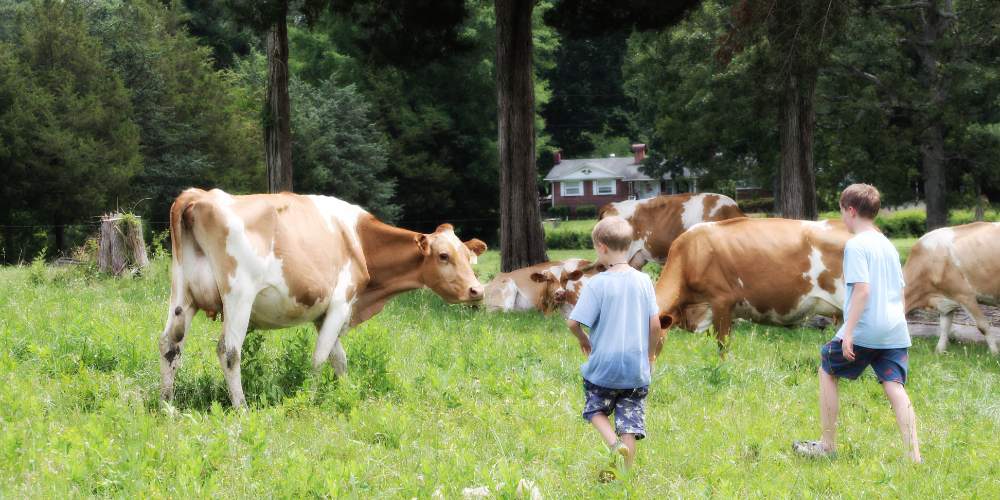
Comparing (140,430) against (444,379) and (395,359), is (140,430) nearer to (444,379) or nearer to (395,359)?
(444,379)

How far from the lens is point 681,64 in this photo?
42.6 metres

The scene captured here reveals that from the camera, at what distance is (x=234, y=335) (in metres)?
6.66

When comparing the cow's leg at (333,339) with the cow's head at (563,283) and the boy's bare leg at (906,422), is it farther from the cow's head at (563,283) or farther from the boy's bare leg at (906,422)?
the cow's head at (563,283)

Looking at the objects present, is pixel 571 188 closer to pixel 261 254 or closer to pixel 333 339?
pixel 333 339

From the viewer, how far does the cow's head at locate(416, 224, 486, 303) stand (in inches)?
322

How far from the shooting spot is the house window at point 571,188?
85688mm

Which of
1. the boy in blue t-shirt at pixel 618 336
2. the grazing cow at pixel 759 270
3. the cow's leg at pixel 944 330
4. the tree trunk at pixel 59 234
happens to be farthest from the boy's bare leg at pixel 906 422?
the tree trunk at pixel 59 234

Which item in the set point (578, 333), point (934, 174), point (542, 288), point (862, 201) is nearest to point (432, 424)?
point (578, 333)

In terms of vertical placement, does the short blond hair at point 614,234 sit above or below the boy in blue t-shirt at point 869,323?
above

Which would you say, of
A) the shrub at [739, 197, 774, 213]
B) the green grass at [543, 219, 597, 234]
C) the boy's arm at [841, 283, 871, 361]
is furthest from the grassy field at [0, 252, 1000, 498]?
the shrub at [739, 197, 774, 213]

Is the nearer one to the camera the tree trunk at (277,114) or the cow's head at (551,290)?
the cow's head at (551,290)

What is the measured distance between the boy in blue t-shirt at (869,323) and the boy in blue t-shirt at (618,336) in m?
1.33

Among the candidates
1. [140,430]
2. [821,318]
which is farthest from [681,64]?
[140,430]

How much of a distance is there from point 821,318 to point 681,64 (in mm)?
30004
